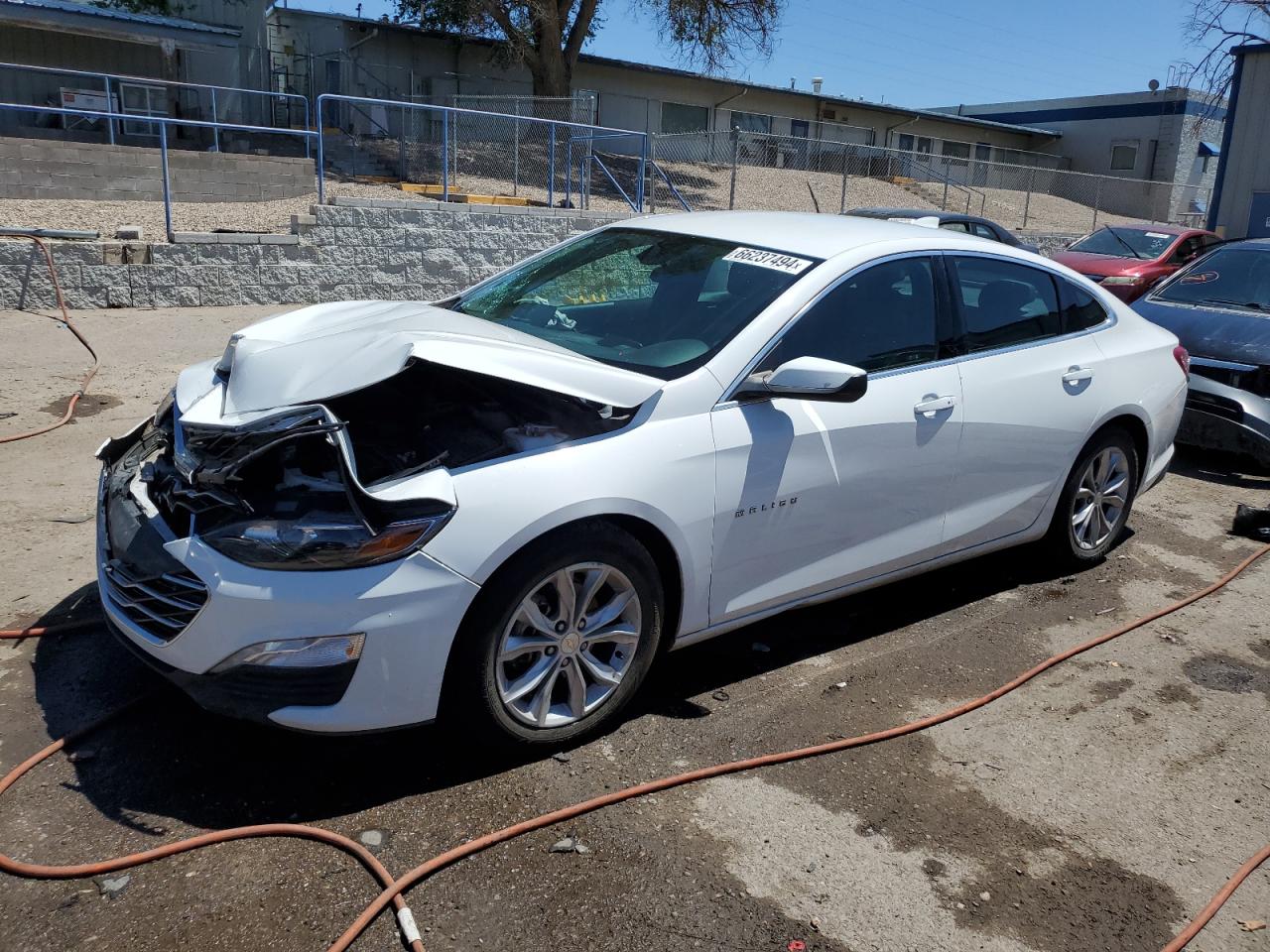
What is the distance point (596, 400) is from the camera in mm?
3500

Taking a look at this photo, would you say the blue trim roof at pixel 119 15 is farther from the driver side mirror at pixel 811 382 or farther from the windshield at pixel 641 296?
the driver side mirror at pixel 811 382

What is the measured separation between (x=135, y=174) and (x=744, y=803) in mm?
15784

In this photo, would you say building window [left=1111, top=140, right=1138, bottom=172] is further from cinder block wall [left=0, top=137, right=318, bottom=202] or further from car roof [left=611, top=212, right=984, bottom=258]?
car roof [left=611, top=212, right=984, bottom=258]

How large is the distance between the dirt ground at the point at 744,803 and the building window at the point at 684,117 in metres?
30.3

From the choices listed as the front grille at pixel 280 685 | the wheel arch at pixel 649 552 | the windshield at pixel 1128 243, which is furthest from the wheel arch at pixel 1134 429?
the windshield at pixel 1128 243

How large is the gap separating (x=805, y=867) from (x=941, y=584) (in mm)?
2582

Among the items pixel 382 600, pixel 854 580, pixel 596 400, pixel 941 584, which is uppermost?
pixel 596 400

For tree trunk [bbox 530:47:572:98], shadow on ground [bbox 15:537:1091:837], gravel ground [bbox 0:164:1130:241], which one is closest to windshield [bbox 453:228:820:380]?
shadow on ground [bbox 15:537:1091:837]

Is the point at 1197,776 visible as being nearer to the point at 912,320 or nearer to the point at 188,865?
the point at 912,320

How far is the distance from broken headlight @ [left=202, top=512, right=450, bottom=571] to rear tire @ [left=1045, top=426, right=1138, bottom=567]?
3.41 m

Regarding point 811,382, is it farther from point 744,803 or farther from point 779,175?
point 779,175

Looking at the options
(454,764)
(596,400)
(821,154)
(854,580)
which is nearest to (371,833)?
(454,764)

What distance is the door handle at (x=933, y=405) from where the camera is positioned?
423 centimetres

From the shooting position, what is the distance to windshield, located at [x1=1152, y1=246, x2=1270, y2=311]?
8.18 metres
